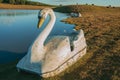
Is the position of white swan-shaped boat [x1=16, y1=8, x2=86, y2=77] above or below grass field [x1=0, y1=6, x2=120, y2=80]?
above

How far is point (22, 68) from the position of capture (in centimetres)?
1622

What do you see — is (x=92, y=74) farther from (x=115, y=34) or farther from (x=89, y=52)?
(x=115, y=34)

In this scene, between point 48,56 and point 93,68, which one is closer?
point 48,56

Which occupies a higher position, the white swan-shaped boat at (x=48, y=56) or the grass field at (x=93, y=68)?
the white swan-shaped boat at (x=48, y=56)

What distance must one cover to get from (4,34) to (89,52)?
14278 millimetres

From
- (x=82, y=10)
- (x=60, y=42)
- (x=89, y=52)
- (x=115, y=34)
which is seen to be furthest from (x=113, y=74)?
(x=82, y=10)

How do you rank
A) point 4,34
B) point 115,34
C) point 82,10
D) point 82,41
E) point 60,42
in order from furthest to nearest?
point 82,10
point 4,34
point 115,34
point 82,41
point 60,42

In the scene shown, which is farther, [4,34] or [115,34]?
[4,34]

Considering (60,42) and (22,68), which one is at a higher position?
(60,42)

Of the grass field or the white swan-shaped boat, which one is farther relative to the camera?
the grass field

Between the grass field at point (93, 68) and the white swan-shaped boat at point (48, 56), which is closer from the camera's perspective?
the white swan-shaped boat at point (48, 56)

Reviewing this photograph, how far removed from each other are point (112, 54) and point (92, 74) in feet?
15.4

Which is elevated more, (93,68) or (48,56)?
(48,56)

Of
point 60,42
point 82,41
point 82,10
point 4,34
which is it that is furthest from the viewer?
point 82,10
